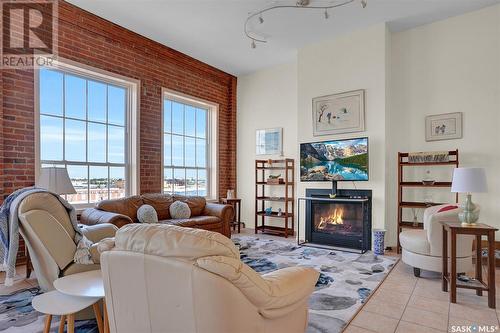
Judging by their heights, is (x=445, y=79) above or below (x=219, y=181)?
above

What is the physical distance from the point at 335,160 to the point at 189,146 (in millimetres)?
2939

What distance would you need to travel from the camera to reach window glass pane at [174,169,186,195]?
5863 mm

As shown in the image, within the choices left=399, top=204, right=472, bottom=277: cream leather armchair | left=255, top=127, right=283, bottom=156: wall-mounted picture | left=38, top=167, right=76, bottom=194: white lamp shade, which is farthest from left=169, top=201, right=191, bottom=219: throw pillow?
left=399, top=204, right=472, bottom=277: cream leather armchair

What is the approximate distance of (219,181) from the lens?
260 inches

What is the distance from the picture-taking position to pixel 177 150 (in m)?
5.91

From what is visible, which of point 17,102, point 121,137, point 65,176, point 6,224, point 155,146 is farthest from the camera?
point 155,146

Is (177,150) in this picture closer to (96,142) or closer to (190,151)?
(190,151)

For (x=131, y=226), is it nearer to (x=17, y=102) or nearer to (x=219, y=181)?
(x=17, y=102)

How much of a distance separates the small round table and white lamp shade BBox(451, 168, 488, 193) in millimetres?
3167

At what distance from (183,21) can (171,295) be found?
4.23 meters

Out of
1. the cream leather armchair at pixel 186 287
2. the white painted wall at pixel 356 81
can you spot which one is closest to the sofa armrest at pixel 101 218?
the cream leather armchair at pixel 186 287

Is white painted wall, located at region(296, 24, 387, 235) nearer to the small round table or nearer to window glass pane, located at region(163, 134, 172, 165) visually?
window glass pane, located at region(163, 134, 172, 165)

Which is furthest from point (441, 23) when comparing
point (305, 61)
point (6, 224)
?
point (6, 224)

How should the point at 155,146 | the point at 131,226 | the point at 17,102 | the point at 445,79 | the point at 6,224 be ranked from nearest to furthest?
the point at 131,226
the point at 6,224
the point at 17,102
the point at 445,79
the point at 155,146
